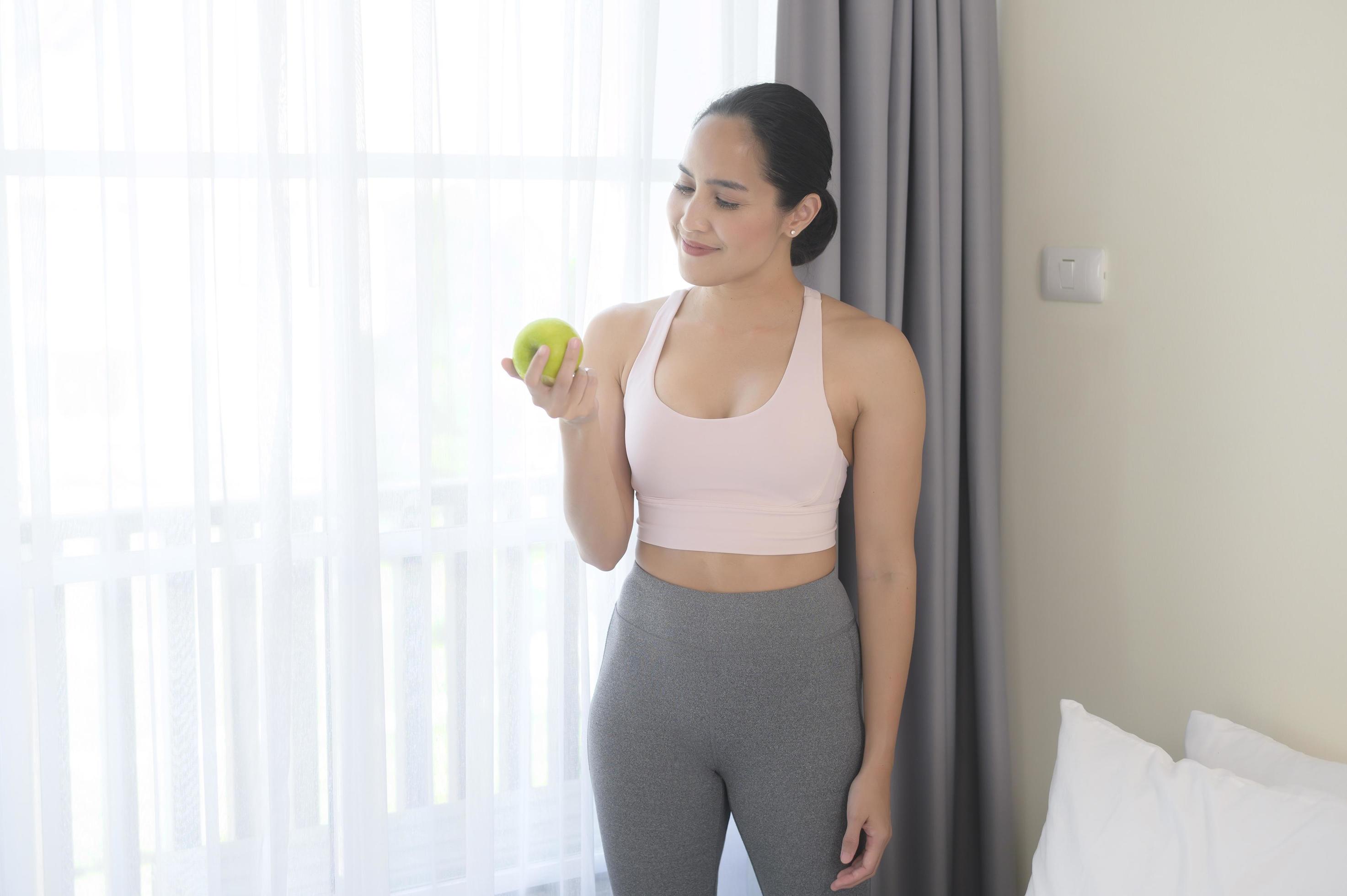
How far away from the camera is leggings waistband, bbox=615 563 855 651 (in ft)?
4.13

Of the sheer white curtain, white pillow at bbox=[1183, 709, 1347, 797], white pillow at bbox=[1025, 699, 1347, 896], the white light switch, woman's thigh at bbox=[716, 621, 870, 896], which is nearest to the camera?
white pillow at bbox=[1025, 699, 1347, 896]

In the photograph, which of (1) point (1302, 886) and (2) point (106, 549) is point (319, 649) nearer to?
(2) point (106, 549)

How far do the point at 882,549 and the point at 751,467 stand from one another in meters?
0.22

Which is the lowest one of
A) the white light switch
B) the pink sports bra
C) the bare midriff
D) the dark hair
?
the bare midriff

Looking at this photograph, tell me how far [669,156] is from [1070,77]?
65 cm

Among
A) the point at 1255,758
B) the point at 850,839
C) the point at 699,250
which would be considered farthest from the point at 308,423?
the point at 1255,758

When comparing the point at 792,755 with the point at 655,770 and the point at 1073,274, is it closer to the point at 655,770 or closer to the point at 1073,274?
the point at 655,770

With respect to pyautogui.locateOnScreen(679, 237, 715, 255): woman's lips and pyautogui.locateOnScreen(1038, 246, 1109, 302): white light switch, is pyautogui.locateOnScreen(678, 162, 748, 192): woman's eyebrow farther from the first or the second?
pyautogui.locateOnScreen(1038, 246, 1109, 302): white light switch

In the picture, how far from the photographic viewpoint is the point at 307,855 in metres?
1.57

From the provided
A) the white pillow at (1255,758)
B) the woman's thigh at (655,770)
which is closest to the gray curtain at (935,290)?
the white pillow at (1255,758)

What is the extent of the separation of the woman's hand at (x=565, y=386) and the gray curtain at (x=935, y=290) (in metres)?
0.61

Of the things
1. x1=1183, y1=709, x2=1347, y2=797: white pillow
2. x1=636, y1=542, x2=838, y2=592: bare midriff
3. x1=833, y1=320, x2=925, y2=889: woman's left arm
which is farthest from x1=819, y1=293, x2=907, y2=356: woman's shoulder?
x1=1183, y1=709, x2=1347, y2=797: white pillow

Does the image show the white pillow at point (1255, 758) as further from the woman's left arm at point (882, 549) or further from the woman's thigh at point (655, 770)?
the woman's thigh at point (655, 770)

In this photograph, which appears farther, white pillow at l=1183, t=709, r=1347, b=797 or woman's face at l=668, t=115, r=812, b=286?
woman's face at l=668, t=115, r=812, b=286
